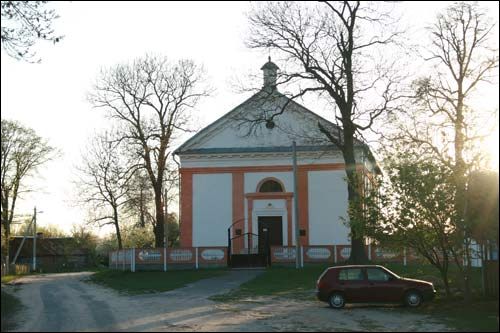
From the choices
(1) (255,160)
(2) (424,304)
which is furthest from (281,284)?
(1) (255,160)

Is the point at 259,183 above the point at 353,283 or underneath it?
above

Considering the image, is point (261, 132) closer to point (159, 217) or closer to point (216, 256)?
point (216, 256)

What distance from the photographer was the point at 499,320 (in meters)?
15.3

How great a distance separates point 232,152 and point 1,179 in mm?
23646

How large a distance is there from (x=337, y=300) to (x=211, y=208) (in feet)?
83.1

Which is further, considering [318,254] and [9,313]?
[318,254]

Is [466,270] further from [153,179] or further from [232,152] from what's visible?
[153,179]

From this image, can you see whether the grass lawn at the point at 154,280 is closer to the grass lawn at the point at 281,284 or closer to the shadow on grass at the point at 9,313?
the grass lawn at the point at 281,284

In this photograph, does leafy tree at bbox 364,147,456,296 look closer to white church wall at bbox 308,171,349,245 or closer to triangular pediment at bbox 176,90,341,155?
white church wall at bbox 308,171,349,245

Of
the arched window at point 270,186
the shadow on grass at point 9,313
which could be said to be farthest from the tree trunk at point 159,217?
the shadow on grass at point 9,313

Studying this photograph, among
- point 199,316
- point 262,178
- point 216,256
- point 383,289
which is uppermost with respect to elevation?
point 262,178

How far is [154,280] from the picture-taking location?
3412cm

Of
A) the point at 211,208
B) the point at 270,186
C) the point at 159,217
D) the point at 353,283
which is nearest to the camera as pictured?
the point at 353,283

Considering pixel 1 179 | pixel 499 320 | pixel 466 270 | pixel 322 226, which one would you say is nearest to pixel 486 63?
pixel 322 226
